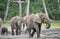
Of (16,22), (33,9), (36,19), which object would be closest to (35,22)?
(36,19)

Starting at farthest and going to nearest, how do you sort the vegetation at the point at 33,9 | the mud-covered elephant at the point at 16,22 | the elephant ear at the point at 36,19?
the vegetation at the point at 33,9
the mud-covered elephant at the point at 16,22
the elephant ear at the point at 36,19

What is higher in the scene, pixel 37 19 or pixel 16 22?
pixel 37 19

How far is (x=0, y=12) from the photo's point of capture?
33656 millimetres

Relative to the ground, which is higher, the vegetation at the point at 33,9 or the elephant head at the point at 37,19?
the elephant head at the point at 37,19

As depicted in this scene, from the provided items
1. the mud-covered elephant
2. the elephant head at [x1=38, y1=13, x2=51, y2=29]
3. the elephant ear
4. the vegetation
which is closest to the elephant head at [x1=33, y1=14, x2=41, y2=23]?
the elephant ear

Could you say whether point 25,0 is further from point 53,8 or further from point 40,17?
point 40,17

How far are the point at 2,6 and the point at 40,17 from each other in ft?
61.8

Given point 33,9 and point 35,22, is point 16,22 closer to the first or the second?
point 35,22

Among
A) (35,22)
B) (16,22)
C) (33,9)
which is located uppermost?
(35,22)

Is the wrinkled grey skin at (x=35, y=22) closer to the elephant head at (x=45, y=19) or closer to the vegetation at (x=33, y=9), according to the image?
the elephant head at (x=45, y=19)

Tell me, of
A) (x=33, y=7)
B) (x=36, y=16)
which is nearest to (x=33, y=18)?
(x=36, y=16)

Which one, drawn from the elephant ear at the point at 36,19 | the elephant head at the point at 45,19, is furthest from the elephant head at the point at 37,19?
the elephant head at the point at 45,19

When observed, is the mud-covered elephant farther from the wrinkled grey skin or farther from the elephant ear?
the elephant ear

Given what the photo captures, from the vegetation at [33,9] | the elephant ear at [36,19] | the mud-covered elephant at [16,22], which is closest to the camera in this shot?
the elephant ear at [36,19]
